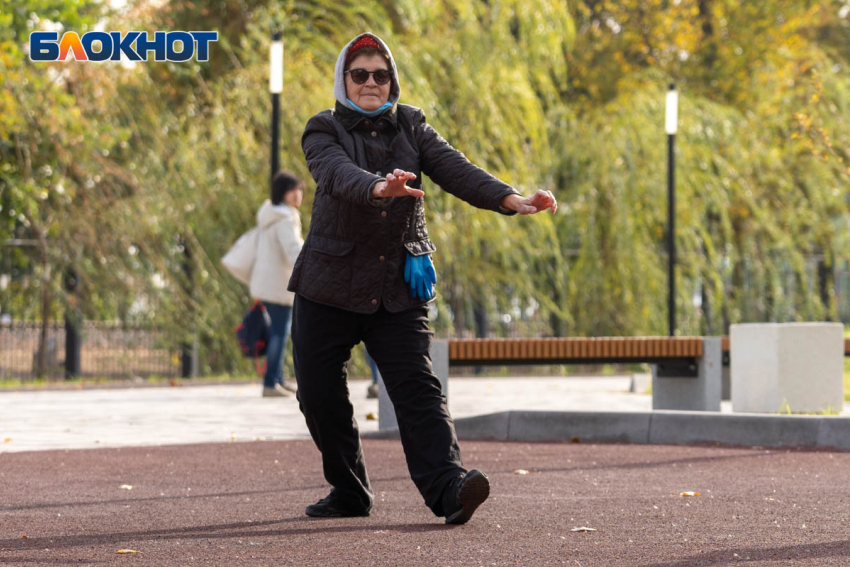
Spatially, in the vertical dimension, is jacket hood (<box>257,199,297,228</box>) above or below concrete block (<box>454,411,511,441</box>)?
above

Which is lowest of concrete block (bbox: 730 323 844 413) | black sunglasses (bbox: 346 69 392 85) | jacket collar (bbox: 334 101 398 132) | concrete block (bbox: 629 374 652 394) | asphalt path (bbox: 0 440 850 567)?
asphalt path (bbox: 0 440 850 567)

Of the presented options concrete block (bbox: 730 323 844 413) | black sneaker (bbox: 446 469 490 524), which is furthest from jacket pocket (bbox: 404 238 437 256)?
concrete block (bbox: 730 323 844 413)

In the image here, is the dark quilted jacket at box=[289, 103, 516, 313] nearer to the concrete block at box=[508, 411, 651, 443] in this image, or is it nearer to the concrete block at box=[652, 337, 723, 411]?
the concrete block at box=[508, 411, 651, 443]

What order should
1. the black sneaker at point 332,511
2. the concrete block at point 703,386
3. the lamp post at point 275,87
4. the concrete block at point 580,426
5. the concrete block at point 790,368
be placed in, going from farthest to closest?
1. the lamp post at point 275,87
2. the concrete block at point 703,386
3. the concrete block at point 790,368
4. the concrete block at point 580,426
5. the black sneaker at point 332,511

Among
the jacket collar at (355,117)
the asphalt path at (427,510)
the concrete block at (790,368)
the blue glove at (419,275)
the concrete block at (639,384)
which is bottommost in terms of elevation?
the asphalt path at (427,510)

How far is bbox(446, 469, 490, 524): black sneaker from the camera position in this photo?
4.70 m

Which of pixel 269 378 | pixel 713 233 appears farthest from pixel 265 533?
pixel 713 233

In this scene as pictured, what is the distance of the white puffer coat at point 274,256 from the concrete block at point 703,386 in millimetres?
3369

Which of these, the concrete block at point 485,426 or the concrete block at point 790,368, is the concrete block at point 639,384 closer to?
the concrete block at point 790,368

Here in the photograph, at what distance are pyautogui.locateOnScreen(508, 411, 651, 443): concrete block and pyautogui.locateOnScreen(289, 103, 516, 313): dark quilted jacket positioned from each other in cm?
365

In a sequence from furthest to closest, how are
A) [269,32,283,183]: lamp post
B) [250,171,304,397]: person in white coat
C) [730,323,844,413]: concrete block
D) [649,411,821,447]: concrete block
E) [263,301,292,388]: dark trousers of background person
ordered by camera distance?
[269,32,283,183]: lamp post < [263,301,292,388]: dark trousers of background person < [250,171,304,397]: person in white coat < [730,323,844,413]: concrete block < [649,411,821,447]: concrete block

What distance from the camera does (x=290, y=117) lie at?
50.8ft

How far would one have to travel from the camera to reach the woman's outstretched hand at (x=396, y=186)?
168 inches

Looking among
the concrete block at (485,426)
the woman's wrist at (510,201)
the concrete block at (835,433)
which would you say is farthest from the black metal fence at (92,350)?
the woman's wrist at (510,201)
